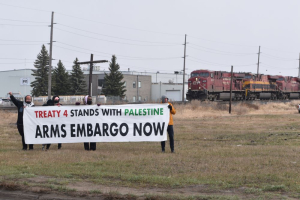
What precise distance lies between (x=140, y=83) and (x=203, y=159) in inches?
3465

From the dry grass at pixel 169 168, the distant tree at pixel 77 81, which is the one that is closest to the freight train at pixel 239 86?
the distant tree at pixel 77 81

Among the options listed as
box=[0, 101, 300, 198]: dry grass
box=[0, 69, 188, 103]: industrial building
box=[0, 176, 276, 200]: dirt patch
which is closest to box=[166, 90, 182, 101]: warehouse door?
box=[0, 69, 188, 103]: industrial building

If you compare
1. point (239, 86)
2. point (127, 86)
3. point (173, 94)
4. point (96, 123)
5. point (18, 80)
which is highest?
point (239, 86)

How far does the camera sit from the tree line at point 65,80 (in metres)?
82.4

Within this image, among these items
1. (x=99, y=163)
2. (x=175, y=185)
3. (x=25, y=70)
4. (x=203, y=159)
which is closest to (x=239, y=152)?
(x=203, y=159)

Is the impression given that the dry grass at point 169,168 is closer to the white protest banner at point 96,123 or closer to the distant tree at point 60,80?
the white protest banner at point 96,123

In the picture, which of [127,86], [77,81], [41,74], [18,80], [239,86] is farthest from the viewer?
[127,86]

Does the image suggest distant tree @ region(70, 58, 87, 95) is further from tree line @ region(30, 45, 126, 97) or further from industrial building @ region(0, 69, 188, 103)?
industrial building @ region(0, 69, 188, 103)

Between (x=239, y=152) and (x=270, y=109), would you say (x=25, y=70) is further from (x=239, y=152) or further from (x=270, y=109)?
(x=239, y=152)

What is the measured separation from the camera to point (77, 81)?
82562 millimetres

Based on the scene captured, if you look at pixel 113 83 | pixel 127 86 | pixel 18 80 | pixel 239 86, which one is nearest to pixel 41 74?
pixel 18 80

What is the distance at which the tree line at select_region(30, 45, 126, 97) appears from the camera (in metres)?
82.4

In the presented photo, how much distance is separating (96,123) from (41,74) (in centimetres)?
7268

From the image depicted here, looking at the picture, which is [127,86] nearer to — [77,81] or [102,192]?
[77,81]
